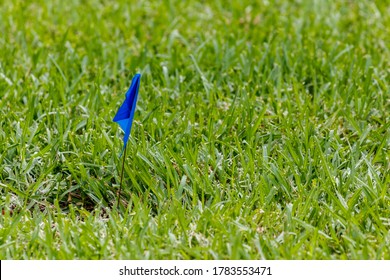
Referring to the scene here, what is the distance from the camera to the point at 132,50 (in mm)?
5527

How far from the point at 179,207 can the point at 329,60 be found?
203 cm

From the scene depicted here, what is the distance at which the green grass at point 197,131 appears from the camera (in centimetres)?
346

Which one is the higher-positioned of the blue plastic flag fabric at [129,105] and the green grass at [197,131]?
the blue plastic flag fabric at [129,105]

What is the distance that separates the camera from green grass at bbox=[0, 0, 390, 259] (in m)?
3.46

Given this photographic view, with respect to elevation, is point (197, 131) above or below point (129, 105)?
below

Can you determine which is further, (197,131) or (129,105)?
(197,131)

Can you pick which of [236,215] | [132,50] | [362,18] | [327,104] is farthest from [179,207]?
[362,18]

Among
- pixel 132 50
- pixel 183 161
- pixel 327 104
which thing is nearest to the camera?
pixel 183 161

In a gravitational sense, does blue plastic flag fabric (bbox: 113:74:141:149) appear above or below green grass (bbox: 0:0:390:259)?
above

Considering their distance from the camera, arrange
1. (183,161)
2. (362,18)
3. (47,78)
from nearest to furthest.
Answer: (183,161) < (47,78) < (362,18)

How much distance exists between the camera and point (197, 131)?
4.34 metres
